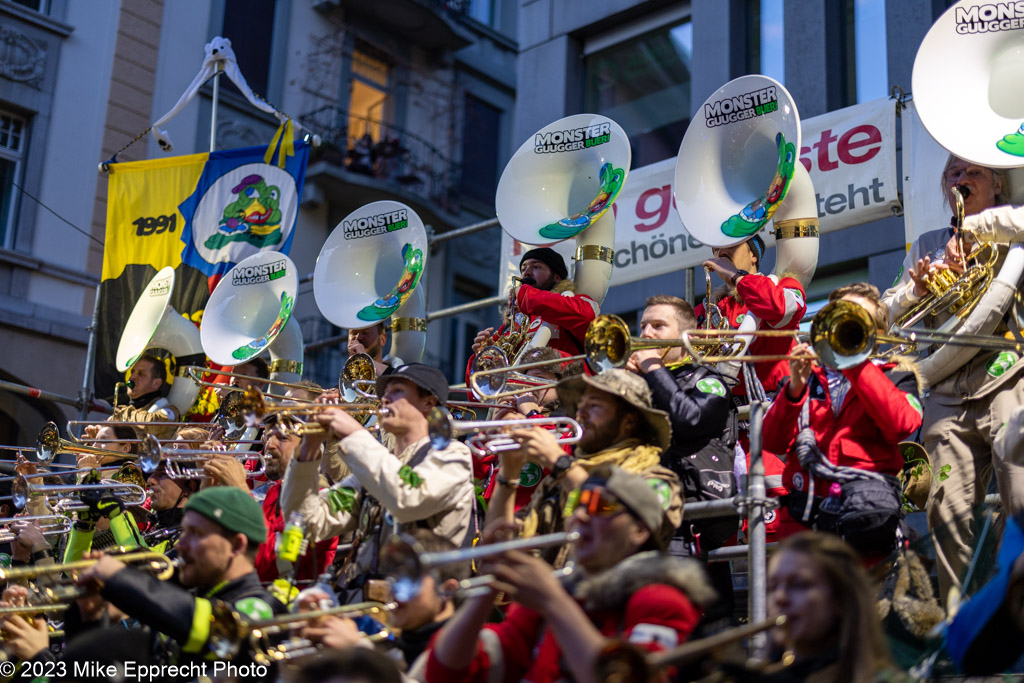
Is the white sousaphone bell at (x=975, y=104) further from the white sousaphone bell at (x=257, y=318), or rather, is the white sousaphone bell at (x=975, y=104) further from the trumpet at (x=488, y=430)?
the white sousaphone bell at (x=257, y=318)

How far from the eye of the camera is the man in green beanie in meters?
4.32

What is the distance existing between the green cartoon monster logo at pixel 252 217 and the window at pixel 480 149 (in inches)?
413

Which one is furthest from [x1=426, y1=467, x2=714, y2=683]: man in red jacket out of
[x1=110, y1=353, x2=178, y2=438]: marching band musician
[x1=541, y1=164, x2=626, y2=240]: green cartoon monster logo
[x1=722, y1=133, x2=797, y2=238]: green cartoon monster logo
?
[x1=110, y1=353, x2=178, y2=438]: marching band musician

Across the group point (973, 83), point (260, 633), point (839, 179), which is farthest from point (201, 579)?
point (839, 179)

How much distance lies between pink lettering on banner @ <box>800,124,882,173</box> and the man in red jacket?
19.2ft

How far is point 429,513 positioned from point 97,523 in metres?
2.72

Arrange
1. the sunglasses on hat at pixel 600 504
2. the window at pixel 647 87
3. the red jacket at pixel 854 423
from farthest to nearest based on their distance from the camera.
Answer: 1. the window at pixel 647 87
2. the red jacket at pixel 854 423
3. the sunglasses on hat at pixel 600 504

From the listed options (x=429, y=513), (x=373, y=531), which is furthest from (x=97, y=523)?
(x=429, y=513)

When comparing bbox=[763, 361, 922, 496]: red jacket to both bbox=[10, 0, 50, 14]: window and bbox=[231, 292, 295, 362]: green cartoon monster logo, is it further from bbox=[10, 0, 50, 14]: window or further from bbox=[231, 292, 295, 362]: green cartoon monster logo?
bbox=[10, 0, 50, 14]: window

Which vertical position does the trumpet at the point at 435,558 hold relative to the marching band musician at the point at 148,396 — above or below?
below

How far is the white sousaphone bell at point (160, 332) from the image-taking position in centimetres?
1013

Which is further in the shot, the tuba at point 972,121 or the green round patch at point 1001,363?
the tuba at point 972,121

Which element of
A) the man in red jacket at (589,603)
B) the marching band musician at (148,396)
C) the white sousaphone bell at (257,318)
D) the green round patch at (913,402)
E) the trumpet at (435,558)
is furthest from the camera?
the white sousaphone bell at (257,318)

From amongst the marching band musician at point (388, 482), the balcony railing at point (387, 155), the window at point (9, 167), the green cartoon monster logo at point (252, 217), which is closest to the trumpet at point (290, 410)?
the marching band musician at point (388, 482)
